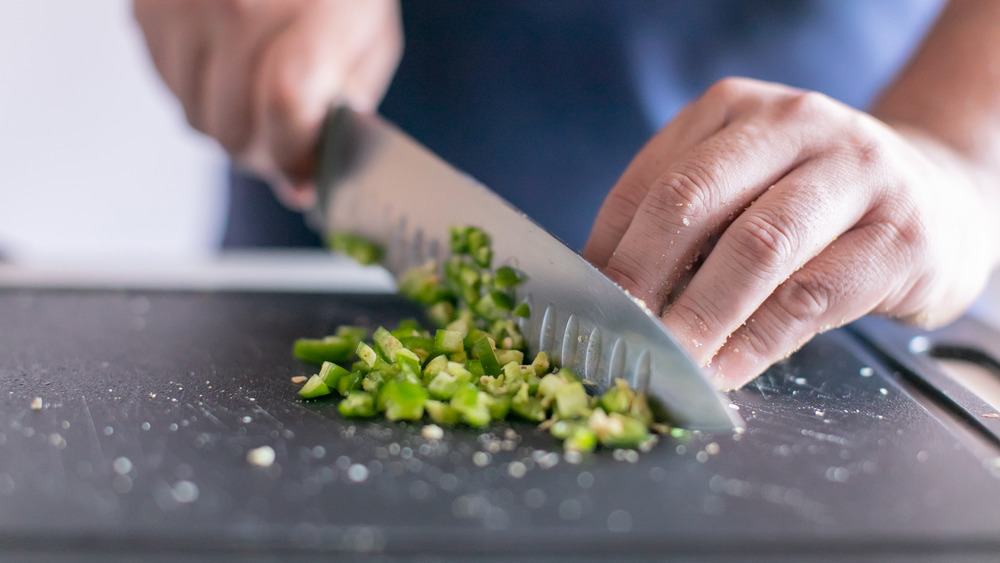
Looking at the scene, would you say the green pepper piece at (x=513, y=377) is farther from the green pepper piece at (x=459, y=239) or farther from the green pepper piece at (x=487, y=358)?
the green pepper piece at (x=459, y=239)

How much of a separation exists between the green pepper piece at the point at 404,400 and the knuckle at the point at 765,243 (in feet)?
1.26

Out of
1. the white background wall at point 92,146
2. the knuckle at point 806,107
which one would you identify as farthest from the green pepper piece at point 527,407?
the white background wall at point 92,146

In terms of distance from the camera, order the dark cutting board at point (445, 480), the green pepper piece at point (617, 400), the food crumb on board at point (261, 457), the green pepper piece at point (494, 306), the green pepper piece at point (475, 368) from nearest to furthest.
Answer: the dark cutting board at point (445, 480)
the food crumb on board at point (261, 457)
the green pepper piece at point (617, 400)
the green pepper piece at point (475, 368)
the green pepper piece at point (494, 306)

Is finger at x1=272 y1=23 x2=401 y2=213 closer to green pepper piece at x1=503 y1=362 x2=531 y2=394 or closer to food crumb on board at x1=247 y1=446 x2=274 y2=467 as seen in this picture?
green pepper piece at x1=503 y1=362 x2=531 y2=394

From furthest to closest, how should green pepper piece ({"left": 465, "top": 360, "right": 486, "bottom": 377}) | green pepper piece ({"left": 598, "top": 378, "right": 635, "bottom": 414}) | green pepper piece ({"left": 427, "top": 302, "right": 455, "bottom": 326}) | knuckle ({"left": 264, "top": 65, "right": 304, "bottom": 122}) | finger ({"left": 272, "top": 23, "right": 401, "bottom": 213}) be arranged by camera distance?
1. finger ({"left": 272, "top": 23, "right": 401, "bottom": 213})
2. knuckle ({"left": 264, "top": 65, "right": 304, "bottom": 122})
3. green pepper piece ({"left": 427, "top": 302, "right": 455, "bottom": 326})
4. green pepper piece ({"left": 465, "top": 360, "right": 486, "bottom": 377})
5. green pepper piece ({"left": 598, "top": 378, "right": 635, "bottom": 414})

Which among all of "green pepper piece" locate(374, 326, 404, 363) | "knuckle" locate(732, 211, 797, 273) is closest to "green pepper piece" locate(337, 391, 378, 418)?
"green pepper piece" locate(374, 326, 404, 363)

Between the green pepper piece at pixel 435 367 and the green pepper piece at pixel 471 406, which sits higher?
the green pepper piece at pixel 471 406

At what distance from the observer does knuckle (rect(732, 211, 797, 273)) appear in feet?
2.73

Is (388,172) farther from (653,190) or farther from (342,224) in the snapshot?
(653,190)

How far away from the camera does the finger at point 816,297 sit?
35.2 inches

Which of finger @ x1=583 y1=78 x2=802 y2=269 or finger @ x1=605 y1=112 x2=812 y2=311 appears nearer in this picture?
finger @ x1=605 y1=112 x2=812 y2=311

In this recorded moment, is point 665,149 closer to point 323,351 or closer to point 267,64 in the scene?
point 323,351

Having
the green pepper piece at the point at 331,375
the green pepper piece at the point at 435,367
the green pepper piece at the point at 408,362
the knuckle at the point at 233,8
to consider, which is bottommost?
the green pepper piece at the point at 331,375

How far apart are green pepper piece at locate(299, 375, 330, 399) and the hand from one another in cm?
37
